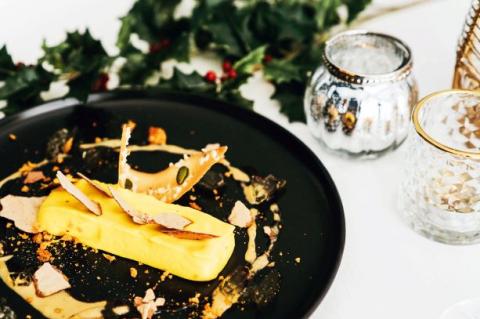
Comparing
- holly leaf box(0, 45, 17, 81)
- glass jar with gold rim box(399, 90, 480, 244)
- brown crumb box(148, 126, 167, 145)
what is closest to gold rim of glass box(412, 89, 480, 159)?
glass jar with gold rim box(399, 90, 480, 244)

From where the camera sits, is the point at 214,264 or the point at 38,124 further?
the point at 38,124

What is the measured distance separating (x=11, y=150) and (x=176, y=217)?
0.27 metres

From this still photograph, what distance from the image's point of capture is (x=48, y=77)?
35.6 inches

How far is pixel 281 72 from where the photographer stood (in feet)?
3.12

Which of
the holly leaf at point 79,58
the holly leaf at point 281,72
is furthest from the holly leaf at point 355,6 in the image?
the holly leaf at point 79,58

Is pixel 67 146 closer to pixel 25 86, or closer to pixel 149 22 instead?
pixel 25 86

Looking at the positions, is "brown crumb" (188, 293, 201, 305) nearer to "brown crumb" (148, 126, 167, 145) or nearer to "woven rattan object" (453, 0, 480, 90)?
"brown crumb" (148, 126, 167, 145)

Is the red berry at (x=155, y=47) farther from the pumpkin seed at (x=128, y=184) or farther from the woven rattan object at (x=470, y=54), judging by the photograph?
the woven rattan object at (x=470, y=54)

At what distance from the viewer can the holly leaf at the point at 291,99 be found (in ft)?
3.00

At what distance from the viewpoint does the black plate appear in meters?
0.63

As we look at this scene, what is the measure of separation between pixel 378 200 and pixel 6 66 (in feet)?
1.84

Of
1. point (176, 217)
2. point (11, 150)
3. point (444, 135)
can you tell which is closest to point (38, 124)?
point (11, 150)

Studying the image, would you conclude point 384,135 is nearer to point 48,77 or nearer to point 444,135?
point 444,135

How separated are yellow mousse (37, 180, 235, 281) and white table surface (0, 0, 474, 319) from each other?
0.42ft
